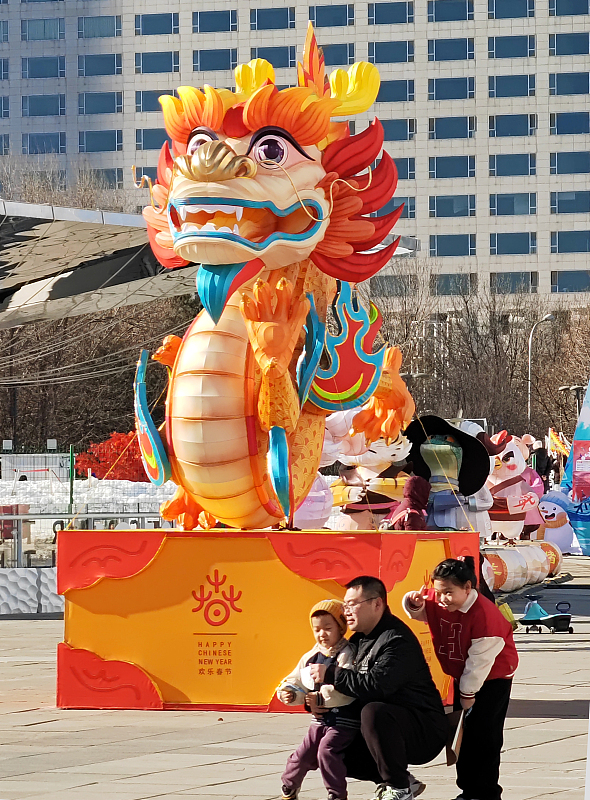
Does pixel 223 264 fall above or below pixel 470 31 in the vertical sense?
below

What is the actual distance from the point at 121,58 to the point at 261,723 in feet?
195

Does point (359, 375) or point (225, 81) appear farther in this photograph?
point (225, 81)

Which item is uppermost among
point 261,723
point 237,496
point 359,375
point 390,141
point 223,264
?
point 390,141

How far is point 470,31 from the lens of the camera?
206ft

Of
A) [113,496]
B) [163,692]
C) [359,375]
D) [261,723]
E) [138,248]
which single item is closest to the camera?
[261,723]

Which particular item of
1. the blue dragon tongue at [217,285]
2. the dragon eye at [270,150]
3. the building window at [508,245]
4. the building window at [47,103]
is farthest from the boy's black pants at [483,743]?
the building window at [47,103]

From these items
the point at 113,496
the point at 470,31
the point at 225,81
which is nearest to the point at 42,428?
the point at 113,496

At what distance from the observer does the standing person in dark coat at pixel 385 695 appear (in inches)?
231

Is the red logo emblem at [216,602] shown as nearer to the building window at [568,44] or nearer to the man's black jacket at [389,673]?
the man's black jacket at [389,673]

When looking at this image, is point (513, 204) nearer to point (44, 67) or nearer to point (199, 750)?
point (44, 67)

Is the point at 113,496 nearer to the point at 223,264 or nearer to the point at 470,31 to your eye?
the point at 223,264

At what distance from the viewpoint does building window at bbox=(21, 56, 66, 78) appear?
215 feet

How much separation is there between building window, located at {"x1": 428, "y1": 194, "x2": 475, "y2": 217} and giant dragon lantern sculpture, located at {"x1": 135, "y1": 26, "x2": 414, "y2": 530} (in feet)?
173

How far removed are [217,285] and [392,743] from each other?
4749 mm
